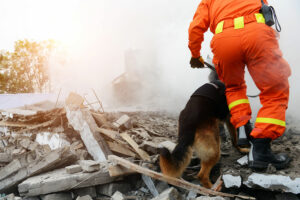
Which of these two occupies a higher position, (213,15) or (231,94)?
(213,15)

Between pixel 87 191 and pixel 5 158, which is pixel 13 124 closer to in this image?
pixel 5 158

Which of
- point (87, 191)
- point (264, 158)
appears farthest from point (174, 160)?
Result: point (87, 191)

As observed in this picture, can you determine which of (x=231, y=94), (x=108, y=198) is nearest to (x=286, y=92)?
(x=231, y=94)

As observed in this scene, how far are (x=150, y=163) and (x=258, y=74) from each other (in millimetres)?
1522

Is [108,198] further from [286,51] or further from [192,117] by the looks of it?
[286,51]

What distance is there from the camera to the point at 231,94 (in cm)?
218

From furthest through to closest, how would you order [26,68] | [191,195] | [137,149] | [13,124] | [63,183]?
1. [26,68]
2. [13,124]
3. [137,149]
4. [63,183]
5. [191,195]

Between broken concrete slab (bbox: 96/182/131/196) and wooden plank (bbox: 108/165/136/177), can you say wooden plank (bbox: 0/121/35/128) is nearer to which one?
broken concrete slab (bbox: 96/182/131/196)

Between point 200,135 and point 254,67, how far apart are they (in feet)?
2.60

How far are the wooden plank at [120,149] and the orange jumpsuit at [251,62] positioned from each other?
61.7 inches

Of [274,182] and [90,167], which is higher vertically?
[274,182]

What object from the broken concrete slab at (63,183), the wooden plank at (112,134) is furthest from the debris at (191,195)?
the wooden plank at (112,134)

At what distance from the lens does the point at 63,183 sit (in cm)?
254

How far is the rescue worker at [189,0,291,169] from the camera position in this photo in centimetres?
189
